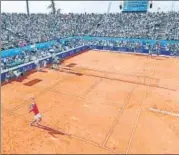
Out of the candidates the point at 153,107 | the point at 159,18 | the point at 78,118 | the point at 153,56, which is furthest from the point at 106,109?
the point at 159,18

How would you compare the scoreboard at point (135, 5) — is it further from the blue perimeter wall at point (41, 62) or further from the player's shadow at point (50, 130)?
the player's shadow at point (50, 130)

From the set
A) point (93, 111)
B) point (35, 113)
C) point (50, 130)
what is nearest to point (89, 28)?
point (93, 111)

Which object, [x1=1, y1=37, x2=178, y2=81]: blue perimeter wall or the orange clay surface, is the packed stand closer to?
[x1=1, y1=37, x2=178, y2=81]: blue perimeter wall

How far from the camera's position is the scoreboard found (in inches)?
1740

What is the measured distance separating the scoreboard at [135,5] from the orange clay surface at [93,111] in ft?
80.8

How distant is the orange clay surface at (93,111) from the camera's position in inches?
414

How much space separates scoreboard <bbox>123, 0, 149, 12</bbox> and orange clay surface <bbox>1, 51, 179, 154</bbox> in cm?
2462

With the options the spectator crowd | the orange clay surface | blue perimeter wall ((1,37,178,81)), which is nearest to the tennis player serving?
the orange clay surface

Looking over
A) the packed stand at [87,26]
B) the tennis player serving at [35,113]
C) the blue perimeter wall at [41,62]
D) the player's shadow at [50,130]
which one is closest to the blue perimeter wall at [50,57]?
the blue perimeter wall at [41,62]

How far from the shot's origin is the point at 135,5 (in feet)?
147

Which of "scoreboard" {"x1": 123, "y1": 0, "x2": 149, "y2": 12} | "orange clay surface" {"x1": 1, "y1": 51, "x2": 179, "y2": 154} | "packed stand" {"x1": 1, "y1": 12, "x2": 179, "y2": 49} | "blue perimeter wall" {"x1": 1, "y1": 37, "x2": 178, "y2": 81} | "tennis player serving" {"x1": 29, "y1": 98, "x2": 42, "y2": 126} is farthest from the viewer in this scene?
"scoreboard" {"x1": 123, "y1": 0, "x2": 149, "y2": 12}

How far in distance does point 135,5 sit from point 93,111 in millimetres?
37356

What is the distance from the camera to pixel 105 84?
19.4 m

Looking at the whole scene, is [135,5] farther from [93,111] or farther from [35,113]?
[35,113]
